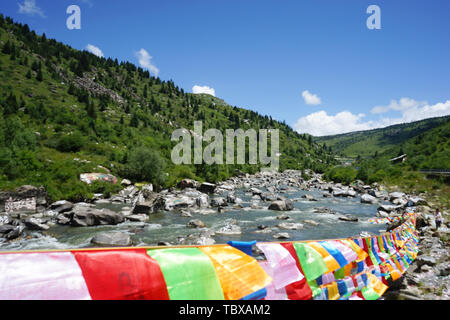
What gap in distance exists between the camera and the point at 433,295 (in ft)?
22.7

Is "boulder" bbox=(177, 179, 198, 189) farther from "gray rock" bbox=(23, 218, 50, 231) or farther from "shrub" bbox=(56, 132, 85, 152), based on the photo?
"gray rock" bbox=(23, 218, 50, 231)

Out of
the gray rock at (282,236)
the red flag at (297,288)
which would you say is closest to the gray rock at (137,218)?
the gray rock at (282,236)

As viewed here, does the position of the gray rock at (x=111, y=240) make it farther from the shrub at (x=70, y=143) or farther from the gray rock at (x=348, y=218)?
the shrub at (x=70, y=143)

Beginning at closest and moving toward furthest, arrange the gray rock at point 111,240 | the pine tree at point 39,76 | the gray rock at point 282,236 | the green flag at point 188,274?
1. the green flag at point 188,274
2. the gray rock at point 111,240
3. the gray rock at point 282,236
4. the pine tree at point 39,76

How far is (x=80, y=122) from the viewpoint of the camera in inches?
2000

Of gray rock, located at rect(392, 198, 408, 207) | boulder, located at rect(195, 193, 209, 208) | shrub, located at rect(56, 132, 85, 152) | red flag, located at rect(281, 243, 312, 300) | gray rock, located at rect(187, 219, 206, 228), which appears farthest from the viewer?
shrub, located at rect(56, 132, 85, 152)

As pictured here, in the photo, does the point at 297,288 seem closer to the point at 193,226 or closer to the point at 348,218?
the point at 193,226

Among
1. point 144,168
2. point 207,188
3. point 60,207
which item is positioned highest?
point 144,168

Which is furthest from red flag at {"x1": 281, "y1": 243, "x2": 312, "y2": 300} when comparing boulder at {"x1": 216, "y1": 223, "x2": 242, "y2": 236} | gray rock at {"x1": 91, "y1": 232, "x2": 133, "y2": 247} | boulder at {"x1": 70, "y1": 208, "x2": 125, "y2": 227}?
boulder at {"x1": 70, "y1": 208, "x2": 125, "y2": 227}

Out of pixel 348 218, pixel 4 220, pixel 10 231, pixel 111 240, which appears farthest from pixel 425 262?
pixel 4 220

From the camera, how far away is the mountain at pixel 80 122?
27734 millimetres

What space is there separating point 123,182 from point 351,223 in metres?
27.9

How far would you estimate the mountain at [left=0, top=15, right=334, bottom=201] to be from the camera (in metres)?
27.7
